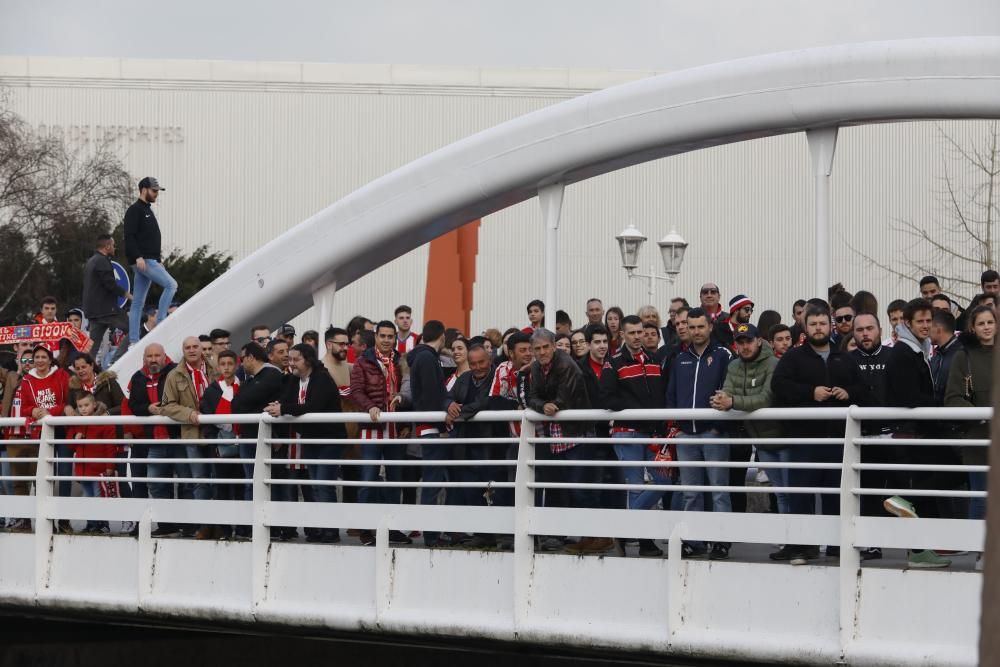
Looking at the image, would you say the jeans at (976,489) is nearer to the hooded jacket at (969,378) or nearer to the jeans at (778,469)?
the hooded jacket at (969,378)

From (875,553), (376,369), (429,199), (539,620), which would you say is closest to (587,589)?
(539,620)

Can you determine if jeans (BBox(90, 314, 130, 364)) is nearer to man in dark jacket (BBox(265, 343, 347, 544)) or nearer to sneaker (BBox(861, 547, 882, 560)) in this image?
man in dark jacket (BBox(265, 343, 347, 544))

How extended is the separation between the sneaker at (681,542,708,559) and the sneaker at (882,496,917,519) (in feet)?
4.56

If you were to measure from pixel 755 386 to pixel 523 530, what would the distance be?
1629 millimetres

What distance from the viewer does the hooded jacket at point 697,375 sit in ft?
29.9

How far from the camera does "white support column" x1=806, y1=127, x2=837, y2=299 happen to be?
39.1 feet

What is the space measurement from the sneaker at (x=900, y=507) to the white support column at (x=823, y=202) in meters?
3.93

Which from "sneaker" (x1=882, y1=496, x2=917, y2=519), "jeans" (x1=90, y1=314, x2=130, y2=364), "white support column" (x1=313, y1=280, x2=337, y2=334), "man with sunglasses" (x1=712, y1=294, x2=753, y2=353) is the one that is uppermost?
"white support column" (x1=313, y1=280, x2=337, y2=334)

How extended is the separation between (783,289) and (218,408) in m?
30.4

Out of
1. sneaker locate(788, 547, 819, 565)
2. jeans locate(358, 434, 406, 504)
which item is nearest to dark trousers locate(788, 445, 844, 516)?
sneaker locate(788, 547, 819, 565)

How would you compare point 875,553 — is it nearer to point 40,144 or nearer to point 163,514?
point 163,514

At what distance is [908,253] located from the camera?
39344 millimetres

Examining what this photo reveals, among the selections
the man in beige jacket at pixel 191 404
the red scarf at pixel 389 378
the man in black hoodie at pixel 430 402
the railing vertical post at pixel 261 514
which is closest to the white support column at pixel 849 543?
the man in black hoodie at pixel 430 402

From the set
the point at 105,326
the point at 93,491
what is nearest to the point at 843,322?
the point at 93,491
